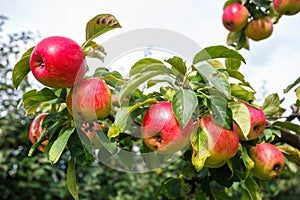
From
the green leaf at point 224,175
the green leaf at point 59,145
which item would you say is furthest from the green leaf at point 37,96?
the green leaf at point 224,175

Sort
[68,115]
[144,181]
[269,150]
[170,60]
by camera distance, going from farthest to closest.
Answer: [144,181] < [269,150] < [68,115] < [170,60]

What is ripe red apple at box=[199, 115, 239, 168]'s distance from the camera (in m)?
0.82

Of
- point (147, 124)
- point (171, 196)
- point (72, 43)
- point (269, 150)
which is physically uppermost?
point (72, 43)

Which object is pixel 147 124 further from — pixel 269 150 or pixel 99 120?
pixel 269 150

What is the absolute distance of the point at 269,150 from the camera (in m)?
1.05

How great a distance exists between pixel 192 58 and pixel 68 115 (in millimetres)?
322

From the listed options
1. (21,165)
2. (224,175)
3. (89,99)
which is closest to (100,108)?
(89,99)

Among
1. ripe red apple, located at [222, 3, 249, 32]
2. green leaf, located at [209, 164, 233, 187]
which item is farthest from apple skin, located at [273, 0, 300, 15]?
green leaf, located at [209, 164, 233, 187]

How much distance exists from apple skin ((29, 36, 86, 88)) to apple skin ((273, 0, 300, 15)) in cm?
101

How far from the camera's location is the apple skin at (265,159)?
1.03 metres

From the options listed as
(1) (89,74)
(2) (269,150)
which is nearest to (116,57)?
(1) (89,74)

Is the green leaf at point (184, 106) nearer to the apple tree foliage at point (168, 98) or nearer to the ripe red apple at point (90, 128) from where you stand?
the apple tree foliage at point (168, 98)

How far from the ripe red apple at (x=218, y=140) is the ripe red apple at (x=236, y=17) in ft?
3.18

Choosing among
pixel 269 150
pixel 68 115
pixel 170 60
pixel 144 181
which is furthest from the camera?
pixel 144 181
